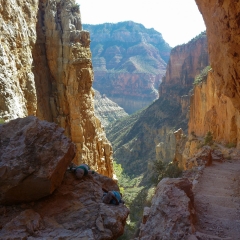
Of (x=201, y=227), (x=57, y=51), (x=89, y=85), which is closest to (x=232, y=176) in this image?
(x=201, y=227)

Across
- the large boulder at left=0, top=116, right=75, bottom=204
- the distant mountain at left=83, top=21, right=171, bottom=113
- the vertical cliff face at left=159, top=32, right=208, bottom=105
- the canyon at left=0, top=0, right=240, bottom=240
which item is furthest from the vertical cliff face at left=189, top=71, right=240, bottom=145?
the distant mountain at left=83, top=21, right=171, bottom=113

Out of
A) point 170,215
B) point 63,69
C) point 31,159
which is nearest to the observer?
point 31,159

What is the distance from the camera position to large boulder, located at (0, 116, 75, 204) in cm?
457

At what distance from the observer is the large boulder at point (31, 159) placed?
15.0 feet

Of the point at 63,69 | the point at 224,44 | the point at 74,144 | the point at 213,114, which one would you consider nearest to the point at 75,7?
the point at 63,69

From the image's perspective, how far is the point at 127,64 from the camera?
160 m

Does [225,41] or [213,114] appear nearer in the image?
[225,41]

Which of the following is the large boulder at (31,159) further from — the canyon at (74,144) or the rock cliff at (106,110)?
the rock cliff at (106,110)

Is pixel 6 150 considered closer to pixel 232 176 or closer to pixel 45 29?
pixel 232 176

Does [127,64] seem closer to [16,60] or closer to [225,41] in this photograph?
[16,60]

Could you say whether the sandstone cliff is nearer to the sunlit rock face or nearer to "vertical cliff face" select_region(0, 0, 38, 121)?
"vertical cliff face" select_region(0, 0, 38, 121)

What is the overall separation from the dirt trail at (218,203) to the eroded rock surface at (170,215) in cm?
33

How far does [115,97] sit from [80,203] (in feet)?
502

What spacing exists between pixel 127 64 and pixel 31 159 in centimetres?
15983
